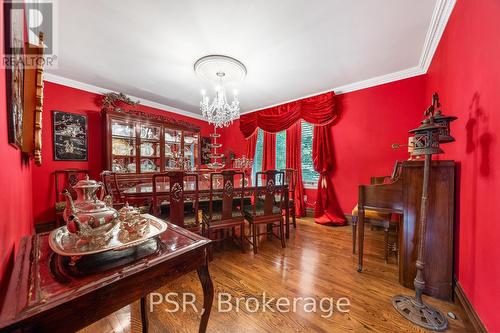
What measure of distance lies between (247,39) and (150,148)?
287 centimetres

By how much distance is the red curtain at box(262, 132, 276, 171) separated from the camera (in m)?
4.24

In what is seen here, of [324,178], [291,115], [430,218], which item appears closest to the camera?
[430,218]

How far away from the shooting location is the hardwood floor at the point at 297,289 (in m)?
1.21

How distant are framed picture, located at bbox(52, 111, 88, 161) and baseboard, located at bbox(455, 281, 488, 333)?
483 cm

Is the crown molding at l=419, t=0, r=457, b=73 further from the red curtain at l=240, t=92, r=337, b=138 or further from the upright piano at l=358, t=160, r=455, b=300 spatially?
the upright piano at l=358, t=160, r=455, b=300

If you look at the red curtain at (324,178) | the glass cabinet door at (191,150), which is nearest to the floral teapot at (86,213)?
the red curtain at (324,178)

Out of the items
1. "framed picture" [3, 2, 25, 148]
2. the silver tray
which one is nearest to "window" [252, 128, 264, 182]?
the silver tray

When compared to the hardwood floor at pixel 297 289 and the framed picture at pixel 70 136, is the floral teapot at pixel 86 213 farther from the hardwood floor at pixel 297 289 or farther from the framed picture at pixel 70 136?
the framed picture at pixel 70 136

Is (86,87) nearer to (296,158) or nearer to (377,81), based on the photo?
(296,158)

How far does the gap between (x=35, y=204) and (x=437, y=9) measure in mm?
5362

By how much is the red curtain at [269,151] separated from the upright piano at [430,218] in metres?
2.65

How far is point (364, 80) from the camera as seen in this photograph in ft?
9.91

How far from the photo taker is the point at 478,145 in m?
1.24

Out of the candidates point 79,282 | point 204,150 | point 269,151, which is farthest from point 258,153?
point 79,282
